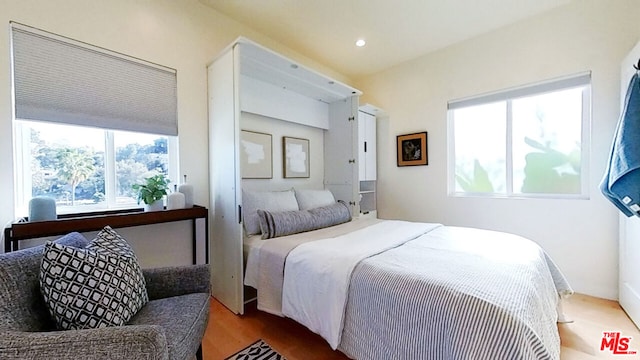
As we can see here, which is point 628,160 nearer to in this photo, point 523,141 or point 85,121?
point 523,141

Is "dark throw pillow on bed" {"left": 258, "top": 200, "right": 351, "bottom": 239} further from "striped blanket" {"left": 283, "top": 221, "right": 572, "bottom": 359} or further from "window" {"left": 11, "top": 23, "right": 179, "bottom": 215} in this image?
"window" {"left": 11, "top": 23, "right": 179, "bottom": 215}

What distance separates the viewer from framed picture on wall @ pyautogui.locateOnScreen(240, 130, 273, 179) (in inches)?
111

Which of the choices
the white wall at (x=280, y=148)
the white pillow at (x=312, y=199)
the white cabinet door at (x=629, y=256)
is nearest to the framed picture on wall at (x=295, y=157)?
the white wall at (x=280, y=148)

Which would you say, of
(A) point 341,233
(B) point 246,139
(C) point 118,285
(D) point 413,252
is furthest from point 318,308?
(B) point 246,139

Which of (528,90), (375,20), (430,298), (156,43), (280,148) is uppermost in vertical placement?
(375,20)

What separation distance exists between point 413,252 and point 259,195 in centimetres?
148

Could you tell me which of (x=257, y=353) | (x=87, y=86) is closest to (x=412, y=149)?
(x=257, y=353)

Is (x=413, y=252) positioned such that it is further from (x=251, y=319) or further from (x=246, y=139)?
(x=246, y=139)

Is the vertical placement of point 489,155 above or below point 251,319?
above

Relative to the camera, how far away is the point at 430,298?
119 centimetres

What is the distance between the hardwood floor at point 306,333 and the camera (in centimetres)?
168

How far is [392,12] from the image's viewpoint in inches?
102

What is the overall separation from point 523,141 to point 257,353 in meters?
3.23

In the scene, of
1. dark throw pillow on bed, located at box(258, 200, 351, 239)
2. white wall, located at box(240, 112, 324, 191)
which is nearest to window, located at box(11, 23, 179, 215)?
white wall, located at box(240, 112, 324, 191)
